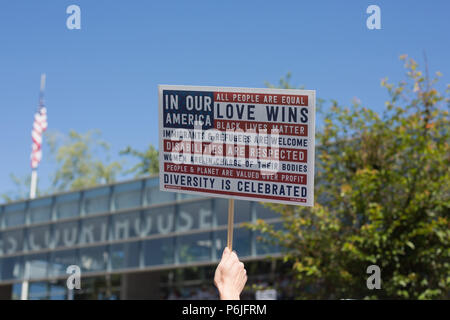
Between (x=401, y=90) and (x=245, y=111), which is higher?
(x=401, y=90)

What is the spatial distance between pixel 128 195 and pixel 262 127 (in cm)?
Result: 2102

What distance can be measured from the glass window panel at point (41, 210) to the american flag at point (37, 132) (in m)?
7.86

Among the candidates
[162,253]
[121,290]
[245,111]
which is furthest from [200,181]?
[121,290]

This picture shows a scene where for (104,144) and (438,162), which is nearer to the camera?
(438,162)

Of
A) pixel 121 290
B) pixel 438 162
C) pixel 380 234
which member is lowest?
pixel 121 290

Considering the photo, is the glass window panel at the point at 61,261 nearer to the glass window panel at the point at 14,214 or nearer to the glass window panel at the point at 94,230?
the glass window panel at the point at 94,230

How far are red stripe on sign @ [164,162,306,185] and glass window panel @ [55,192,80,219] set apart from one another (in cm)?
2261

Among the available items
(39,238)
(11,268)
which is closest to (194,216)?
(39,238)

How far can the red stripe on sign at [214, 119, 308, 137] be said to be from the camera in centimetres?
364

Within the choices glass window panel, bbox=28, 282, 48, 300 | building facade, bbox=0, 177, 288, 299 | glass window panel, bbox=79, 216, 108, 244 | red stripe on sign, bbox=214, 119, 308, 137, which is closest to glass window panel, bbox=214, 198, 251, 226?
building facade, bbox=0, 177, 288, 299

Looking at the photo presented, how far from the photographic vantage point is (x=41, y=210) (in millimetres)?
26984

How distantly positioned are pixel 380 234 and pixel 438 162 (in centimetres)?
200
